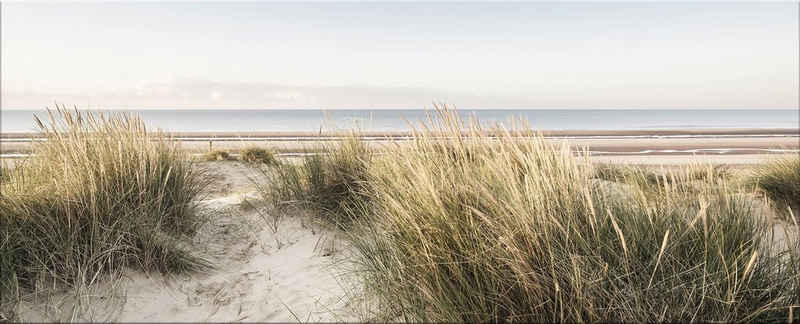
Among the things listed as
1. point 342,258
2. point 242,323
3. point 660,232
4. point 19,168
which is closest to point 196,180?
point 19,168

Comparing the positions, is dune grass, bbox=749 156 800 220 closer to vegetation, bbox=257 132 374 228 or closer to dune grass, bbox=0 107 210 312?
vegetation, bbox=257 132 374 228

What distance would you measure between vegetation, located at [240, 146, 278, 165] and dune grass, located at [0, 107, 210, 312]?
4270 mm

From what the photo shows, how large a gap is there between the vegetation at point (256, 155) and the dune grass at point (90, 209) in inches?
168

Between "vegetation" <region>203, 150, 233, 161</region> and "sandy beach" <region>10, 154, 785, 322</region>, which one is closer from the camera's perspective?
"sandy beach" <region>10, 154, 785, 322</region>

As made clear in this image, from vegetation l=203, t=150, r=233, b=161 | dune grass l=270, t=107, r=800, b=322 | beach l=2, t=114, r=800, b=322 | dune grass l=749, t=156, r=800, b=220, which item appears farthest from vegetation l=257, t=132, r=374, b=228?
dune grass l=749, t=156, r=800, b=220

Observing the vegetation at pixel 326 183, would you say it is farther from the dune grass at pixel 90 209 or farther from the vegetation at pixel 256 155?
the vegetation at pixel 256 155

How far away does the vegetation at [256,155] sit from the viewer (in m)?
8.34

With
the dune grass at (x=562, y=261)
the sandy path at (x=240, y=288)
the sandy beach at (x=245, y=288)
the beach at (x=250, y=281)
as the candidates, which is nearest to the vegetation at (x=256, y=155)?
the beach at (x=250, y=281)

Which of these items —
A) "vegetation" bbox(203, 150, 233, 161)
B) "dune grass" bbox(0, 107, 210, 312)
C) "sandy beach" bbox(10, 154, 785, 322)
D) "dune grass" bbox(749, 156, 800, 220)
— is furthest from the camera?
"vegetation" bbox(203, 150, 233, 161)

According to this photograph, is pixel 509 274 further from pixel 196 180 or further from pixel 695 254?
pixel 196 180

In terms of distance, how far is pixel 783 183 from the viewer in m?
5.09

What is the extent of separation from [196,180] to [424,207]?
132 inches

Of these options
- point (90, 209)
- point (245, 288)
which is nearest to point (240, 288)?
point (245, 288)

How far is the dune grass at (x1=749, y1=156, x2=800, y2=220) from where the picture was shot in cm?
489
